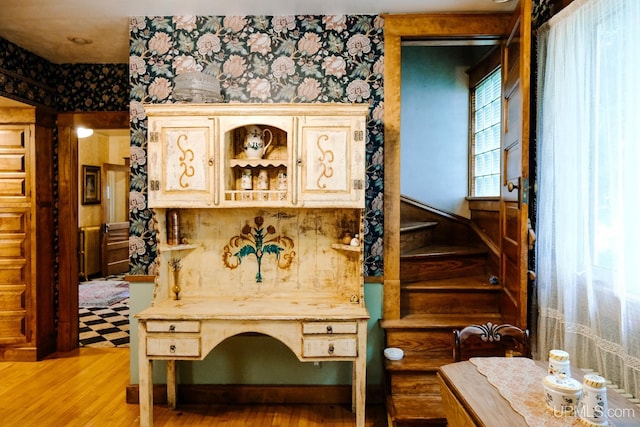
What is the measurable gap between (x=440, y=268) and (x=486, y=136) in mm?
1448

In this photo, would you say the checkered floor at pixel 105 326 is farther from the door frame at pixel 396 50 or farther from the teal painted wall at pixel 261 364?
the door frame at pixel 396 50

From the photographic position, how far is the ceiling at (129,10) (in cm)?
282

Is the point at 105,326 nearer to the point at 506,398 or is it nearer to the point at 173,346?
the point at 173,346

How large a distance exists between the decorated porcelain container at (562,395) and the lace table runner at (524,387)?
2cm

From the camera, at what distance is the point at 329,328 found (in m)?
2.52

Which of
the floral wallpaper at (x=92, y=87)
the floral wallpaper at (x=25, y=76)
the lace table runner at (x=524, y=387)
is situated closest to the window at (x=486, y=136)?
the lace table runner at (x=524, y=387)

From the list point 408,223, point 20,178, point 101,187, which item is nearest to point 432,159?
point 408,223

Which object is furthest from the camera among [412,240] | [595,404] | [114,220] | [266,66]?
[114,220]

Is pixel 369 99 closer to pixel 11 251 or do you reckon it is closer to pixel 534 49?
pixel 534 49

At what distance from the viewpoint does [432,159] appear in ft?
14.4

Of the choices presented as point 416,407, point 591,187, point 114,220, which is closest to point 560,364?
point 591,187

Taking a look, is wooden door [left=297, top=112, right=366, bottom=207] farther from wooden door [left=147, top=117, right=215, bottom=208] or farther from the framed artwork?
the framed artwork

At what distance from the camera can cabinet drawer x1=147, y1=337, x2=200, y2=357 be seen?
253 cm

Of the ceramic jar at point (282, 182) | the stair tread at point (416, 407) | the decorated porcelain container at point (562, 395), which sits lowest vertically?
the stair tread at point (416, 407)
